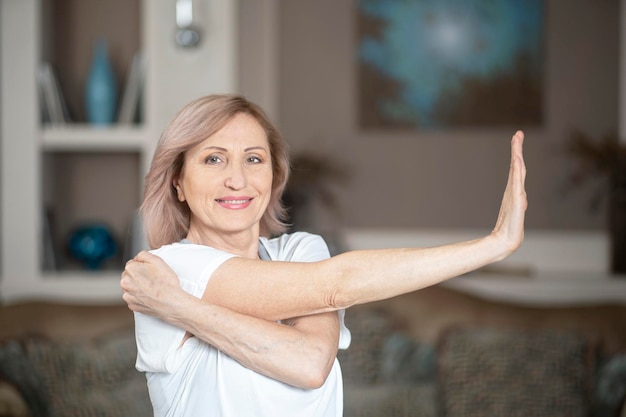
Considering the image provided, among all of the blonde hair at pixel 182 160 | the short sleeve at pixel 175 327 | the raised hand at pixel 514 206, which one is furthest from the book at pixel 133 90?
the raised hand at pixel 514 206

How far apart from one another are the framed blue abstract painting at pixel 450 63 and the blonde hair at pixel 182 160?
4.60 metres

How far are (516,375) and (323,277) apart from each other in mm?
2233

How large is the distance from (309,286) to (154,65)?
2.60 m

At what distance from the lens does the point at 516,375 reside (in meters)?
2.95

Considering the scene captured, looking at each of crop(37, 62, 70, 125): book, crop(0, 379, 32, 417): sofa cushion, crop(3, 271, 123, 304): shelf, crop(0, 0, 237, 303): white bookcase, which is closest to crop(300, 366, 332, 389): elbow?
crop(0, 379, 32, 417): sofa cushion

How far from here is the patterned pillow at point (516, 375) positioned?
2.92 m

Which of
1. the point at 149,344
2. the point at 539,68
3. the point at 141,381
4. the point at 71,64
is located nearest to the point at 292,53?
the point at 539,68

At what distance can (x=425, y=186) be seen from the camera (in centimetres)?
557

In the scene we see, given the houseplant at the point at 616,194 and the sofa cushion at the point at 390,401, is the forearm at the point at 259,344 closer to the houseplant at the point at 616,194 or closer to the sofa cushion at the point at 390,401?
the sofa cushion at the point at 390,401

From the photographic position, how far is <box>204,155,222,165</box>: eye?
92cm

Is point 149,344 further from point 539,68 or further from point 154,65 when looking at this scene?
point 539,68

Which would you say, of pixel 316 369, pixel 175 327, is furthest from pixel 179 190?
pixel 316 369

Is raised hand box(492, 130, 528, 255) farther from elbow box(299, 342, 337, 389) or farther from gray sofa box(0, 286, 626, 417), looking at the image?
gray sofa box(0, 286, 626, 417)

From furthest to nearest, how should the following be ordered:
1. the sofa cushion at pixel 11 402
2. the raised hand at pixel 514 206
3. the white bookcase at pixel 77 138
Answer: the white bookcase at pixel 77 138, the sofa cushion at pixel 11 402, the raised hand at pixel 514 206
